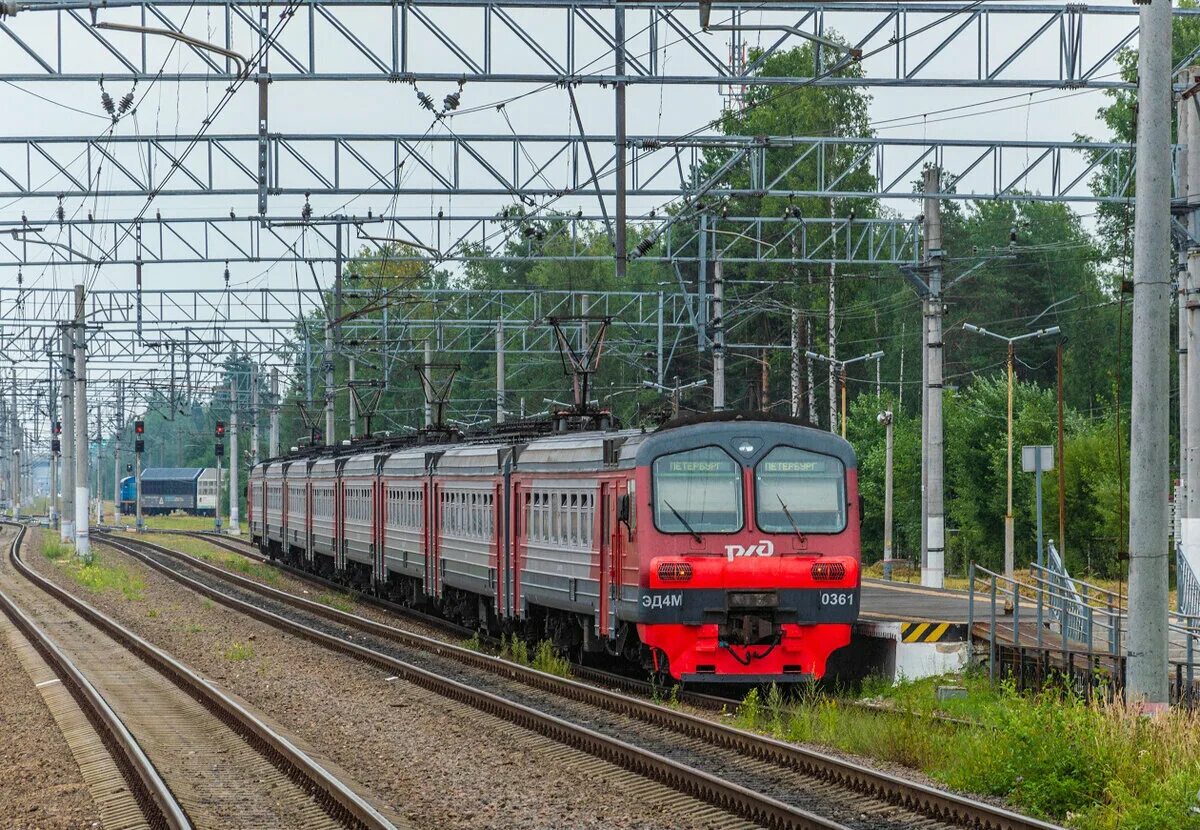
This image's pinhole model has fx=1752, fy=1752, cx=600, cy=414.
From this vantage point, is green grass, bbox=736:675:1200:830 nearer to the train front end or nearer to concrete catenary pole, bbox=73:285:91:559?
the train front end

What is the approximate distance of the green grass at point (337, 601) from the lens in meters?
32.4

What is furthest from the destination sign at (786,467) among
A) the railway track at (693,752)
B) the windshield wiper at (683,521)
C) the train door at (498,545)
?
the train door at (498,545)

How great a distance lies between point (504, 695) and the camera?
60.3ft

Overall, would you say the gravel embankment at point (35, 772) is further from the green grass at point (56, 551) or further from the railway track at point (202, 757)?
the green grass at point (56, 551)

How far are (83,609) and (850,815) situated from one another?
74.6 feet

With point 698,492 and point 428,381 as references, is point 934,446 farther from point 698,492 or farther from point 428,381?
point 698,492

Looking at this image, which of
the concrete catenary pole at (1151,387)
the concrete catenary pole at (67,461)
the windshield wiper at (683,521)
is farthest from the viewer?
the concrete catenary pole at (67,461)

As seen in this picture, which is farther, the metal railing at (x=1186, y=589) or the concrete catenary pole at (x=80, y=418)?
the concrete catenary pole at (x=80, y=418)

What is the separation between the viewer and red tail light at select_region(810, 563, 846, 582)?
17.5 meters

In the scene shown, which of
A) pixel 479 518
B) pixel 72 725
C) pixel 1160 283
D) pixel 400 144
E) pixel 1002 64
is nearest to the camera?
pixel 1160 283

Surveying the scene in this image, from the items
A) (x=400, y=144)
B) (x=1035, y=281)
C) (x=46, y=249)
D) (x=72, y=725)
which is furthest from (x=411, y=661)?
(x=1035, y=281)

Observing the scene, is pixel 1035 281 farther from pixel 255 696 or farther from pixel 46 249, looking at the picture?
pixel 255 696

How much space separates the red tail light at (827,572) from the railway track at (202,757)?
18.3 ft

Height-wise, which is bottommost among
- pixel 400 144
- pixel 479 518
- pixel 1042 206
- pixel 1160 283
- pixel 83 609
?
pixel 83 609
